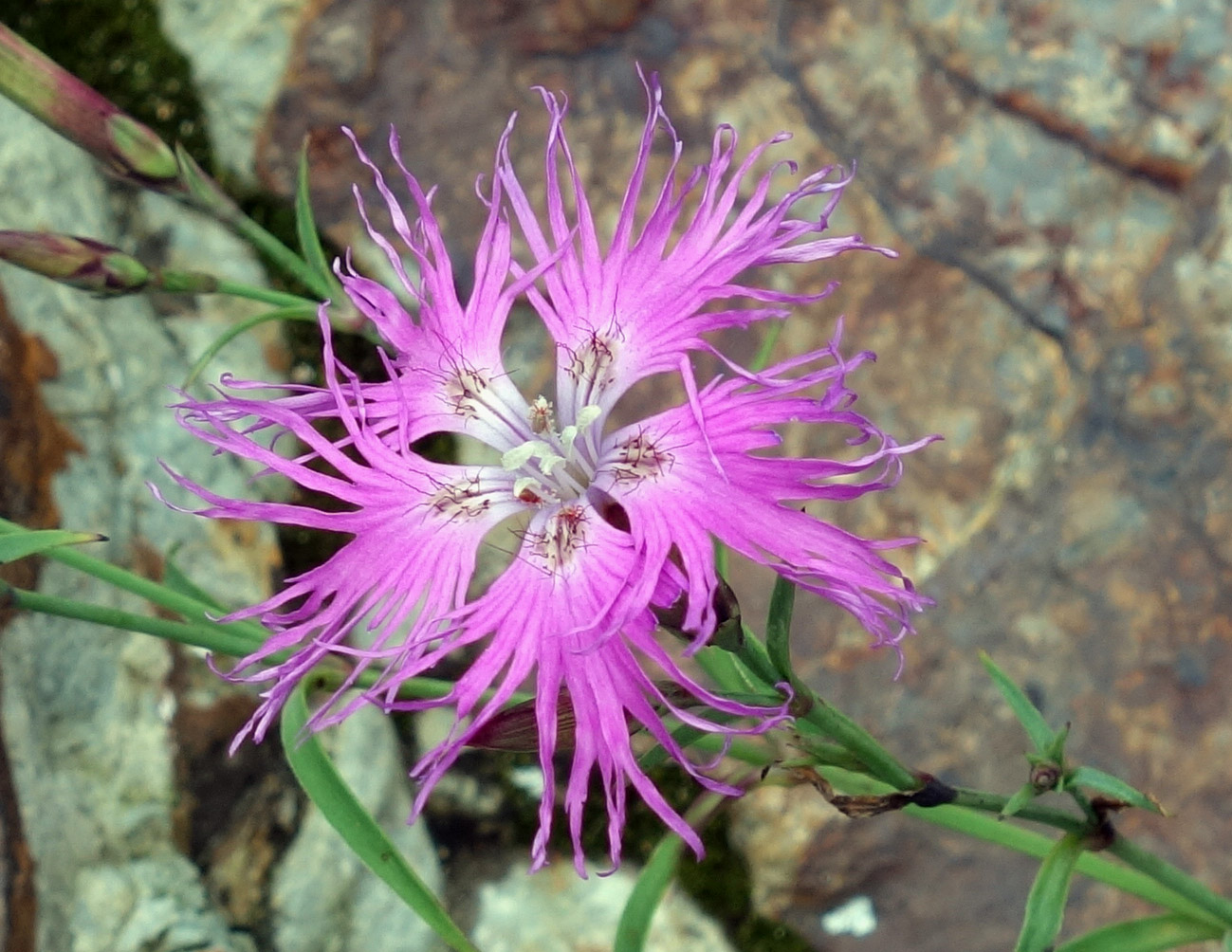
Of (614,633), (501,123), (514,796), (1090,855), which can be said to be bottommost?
(514,796)

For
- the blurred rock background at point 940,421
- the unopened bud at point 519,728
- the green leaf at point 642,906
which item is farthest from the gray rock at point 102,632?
the unopened bud at point 519,728

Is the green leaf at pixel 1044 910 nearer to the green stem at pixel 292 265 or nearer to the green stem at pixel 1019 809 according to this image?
the green stem at pixel 1019 809

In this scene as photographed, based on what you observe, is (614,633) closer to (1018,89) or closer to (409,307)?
(409,307)

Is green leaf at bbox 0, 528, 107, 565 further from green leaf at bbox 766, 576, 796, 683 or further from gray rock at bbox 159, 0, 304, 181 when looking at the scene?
gray rock at bbox 159, 0, 304, 181

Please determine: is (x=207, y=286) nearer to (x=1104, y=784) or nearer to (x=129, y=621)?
(x=129, y=621)

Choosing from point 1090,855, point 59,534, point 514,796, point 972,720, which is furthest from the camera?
point 514,796

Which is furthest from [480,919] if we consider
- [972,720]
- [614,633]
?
[614,633]
